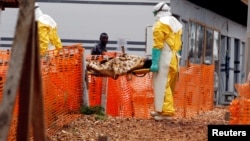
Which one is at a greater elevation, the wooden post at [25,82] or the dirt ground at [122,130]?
the wooden post at [25,82]

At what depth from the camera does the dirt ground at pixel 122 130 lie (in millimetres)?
10188

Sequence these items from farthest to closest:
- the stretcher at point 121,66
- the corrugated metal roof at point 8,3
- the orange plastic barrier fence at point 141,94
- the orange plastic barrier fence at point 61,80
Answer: the orange plastic barrier fence at point 141,94, the corrugated metal roof at point 8,3, the stretcher at point 121,66, the orange plastic barrier fence at point 61,80

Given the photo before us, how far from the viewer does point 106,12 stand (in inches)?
821

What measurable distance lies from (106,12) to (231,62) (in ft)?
39.9

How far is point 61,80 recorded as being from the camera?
11.5 m


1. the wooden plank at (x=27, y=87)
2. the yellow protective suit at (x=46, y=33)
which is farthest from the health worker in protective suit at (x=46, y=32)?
the wooden plank at (x=27, y=87)

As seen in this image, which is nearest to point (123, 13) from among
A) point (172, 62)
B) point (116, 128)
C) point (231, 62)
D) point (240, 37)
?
point (172, 62)

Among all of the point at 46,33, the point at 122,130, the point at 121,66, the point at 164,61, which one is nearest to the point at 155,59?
the point at 164,61

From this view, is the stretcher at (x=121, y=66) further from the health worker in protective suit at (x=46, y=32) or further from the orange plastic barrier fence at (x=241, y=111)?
the orange plastic barrier fence at (x=241, y=111)

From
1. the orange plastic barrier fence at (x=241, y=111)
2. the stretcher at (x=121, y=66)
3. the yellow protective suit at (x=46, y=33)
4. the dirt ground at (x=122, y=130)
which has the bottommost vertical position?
the dirt ground at (x=122, y=130)

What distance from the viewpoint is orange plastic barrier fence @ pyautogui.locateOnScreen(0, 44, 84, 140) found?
1033 centimetres

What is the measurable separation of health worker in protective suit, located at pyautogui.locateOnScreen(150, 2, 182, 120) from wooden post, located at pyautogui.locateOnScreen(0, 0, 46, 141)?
7.09 metres

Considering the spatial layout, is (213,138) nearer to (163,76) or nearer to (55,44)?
(163,76)

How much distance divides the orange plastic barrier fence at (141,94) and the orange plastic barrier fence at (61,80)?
1.88m
